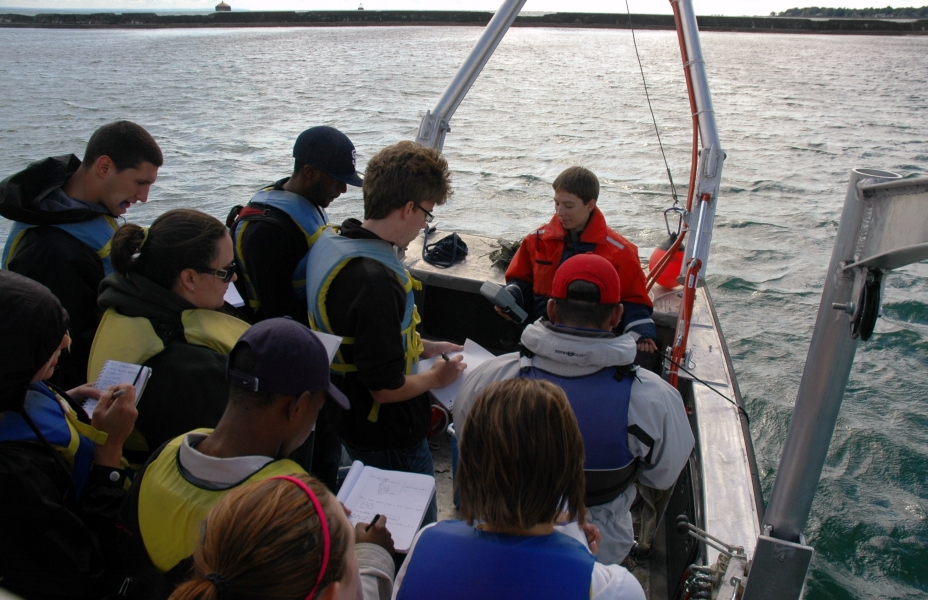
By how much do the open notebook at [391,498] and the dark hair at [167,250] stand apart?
2.58ft

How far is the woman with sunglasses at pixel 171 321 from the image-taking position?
5.81ft

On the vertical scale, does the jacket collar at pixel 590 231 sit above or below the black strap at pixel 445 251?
above

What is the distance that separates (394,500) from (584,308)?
789 millimetres

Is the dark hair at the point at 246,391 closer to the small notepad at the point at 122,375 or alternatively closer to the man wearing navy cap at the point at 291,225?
the small notepad at the point at 122,375

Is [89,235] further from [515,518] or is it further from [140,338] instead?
[515,518]

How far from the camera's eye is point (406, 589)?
3.90 ft

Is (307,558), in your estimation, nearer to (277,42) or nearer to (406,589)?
(406,589)

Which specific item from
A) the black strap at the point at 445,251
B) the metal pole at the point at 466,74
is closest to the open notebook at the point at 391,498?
the black strap at the point at 445,251

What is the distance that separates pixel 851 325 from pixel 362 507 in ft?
4.29

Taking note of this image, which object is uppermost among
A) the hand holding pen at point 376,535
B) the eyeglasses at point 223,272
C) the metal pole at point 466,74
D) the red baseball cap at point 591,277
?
the metal pole at point 466,74

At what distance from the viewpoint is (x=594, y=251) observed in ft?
10.9

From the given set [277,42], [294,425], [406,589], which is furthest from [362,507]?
[277,42]

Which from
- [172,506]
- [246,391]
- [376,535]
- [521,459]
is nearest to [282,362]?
[246,391]

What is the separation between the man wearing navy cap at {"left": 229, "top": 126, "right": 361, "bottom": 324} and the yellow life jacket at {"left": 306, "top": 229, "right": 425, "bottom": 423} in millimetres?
536
